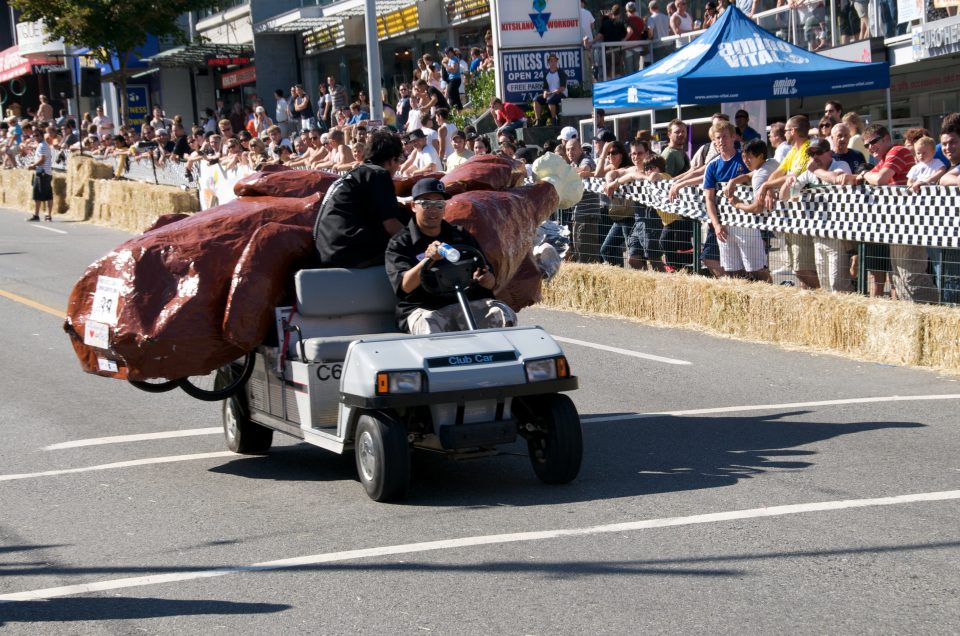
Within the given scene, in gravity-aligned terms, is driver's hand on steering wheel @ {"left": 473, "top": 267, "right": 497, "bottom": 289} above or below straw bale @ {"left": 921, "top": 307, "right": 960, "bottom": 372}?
above

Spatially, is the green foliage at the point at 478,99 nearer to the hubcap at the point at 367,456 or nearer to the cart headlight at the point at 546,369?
the cart headlight at the point at 546,369

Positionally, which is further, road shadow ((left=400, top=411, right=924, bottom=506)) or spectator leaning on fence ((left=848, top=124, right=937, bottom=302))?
spectator leaning on fence ((left=848, top=124, right=937, bottom=302))

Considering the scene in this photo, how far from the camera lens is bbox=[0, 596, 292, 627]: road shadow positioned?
5.65 m

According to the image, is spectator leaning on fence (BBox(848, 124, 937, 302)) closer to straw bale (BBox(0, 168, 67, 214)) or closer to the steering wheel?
the steering wheel

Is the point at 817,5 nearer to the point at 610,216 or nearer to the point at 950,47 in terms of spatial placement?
the point at 950,47

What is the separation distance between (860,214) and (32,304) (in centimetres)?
1066

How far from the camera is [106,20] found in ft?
136

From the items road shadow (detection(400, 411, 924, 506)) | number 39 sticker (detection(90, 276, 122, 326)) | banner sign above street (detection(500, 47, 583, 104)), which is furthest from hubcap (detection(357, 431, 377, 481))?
banner sign above street (detection(500, 47, 583, 104))

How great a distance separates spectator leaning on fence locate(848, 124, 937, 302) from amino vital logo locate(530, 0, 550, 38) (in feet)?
44.5

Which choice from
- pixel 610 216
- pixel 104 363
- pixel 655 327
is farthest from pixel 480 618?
pixel 610 216

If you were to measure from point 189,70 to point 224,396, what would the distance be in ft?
154

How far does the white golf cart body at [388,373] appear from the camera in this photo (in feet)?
23.8

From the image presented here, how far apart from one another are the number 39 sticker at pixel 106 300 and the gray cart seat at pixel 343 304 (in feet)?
3.66

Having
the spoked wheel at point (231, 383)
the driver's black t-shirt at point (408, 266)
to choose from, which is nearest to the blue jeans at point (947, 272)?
the driver's black t-shirt at point (408, 266)
